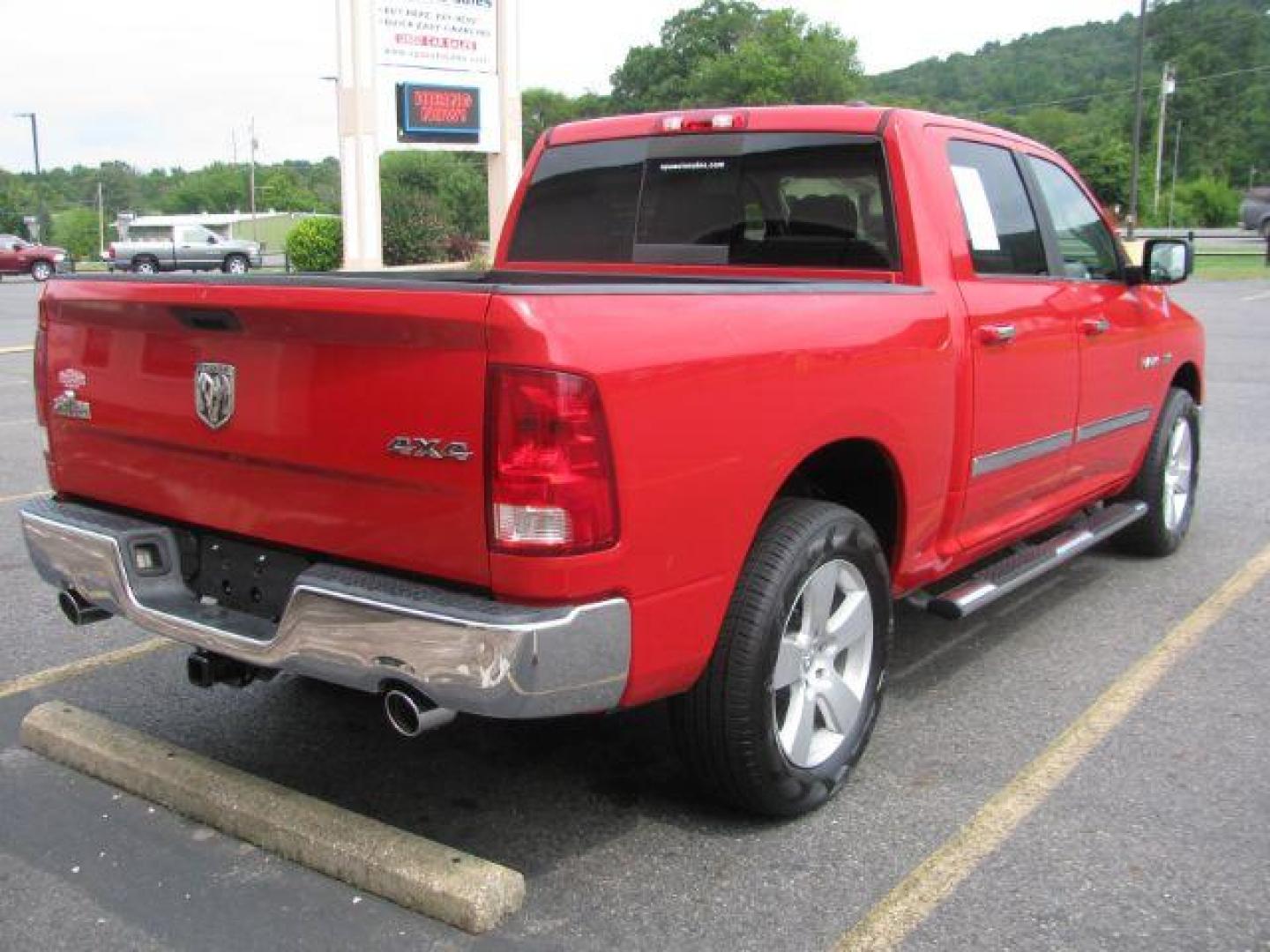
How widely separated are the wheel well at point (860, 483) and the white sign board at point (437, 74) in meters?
20.9

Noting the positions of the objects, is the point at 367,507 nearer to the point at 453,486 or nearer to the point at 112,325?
the point at 453,486

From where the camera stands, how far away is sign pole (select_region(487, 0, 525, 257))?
2452 cm

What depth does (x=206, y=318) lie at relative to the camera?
116 inches

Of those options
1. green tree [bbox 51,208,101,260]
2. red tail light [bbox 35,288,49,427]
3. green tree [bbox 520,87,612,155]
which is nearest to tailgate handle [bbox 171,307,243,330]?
red tail light [bbox 35,288,49,427]

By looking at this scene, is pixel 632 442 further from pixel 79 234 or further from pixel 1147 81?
pixel 1147 81

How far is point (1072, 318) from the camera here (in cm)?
458

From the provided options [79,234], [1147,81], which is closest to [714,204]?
[79,234]

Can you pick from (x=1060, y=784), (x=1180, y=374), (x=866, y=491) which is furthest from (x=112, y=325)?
(x=1180, y=374)

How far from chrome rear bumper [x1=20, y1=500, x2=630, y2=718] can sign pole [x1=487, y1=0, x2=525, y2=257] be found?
2176 cm

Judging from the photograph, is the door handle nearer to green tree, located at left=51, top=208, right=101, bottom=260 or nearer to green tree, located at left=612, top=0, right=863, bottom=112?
green tree, located at left=51, top=208, right=101, bottom=260

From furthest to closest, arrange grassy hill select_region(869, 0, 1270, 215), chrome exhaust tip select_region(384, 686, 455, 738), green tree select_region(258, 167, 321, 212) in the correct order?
green tree select_region(258, 167, 321, 212) → grassy hill select_region(869, 0, 1270, 215) → chrome exhaust tip select_region(384, 686, 455, 738)

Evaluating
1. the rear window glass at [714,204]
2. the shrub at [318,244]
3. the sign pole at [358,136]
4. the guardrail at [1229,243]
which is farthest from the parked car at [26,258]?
the rear window glass at [714,204]

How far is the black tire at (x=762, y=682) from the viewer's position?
119 inches

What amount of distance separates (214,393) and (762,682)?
4.91ft
